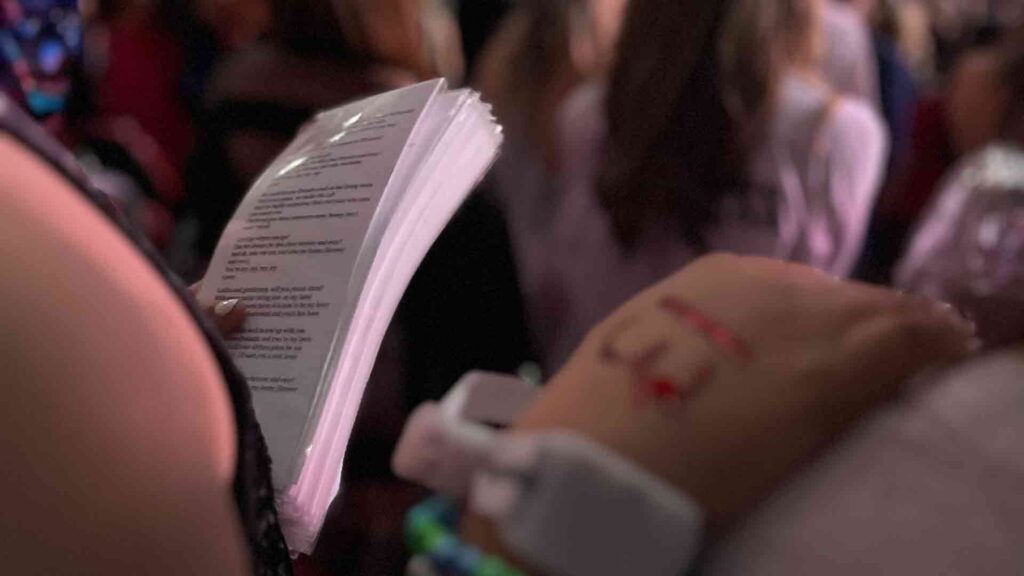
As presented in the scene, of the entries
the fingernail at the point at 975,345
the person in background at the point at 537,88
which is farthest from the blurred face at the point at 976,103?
the fingernail at the point at 975,345

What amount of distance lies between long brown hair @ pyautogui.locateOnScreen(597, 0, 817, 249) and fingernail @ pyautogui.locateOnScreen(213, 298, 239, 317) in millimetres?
654

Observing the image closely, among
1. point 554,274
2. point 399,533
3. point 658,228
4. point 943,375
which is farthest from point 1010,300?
point 554,274

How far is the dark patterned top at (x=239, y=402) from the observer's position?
0.30 meters

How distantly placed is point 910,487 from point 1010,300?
0.47ft

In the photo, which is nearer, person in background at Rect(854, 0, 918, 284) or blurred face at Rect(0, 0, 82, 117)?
blurred face at Rect(0, 0, 82, 117)

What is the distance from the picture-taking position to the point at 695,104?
1.08 meters

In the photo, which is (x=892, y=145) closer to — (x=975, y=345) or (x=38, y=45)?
(x=975, y=345)

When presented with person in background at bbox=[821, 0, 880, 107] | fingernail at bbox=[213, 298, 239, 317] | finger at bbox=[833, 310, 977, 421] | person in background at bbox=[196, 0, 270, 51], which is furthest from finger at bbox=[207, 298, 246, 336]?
person in background at bbox=[196, 0, 270, 51]

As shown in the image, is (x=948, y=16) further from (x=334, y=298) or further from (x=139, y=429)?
(x=139, y=429)

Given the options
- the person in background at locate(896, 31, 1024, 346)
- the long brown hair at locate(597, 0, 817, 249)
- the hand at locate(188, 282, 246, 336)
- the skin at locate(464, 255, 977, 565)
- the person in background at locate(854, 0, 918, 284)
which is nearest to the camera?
the skin at locate(464, 255, 977, 565)

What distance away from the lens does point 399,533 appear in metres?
0.83

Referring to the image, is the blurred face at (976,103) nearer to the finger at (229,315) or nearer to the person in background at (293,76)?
the person in background at (293,76)

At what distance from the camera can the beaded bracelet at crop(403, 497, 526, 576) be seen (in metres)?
0.41

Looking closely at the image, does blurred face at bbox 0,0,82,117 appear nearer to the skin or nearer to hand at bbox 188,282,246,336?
hand at bbox 188,282,246,336
